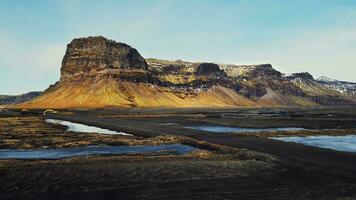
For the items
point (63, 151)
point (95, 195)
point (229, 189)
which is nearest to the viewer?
point (95, 195)

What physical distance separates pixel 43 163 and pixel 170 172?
7327mm

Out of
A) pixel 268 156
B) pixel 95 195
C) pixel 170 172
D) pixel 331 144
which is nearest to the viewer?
pixel 95 195

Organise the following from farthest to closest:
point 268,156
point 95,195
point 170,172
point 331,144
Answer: point 331,144 → point 268,156 → point 170,172 → point 95,195

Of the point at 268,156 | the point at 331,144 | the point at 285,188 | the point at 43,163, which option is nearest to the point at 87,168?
the point at 43,163

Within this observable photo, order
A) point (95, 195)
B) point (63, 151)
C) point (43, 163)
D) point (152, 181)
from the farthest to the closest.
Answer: point (63, 151) < point (43, 163) < point (152, 181) < point (95, 195)

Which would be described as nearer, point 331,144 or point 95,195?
point 95,195

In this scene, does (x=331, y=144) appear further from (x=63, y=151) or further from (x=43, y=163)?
(x=43, y=163)

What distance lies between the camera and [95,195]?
16.9 meters

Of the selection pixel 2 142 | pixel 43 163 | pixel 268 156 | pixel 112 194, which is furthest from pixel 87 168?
pixel 2 142

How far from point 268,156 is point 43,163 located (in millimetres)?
13627

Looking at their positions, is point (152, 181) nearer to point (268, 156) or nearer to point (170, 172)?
point (170, 172)

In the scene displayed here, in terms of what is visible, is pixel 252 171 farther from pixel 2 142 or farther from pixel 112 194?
pixel 2 142

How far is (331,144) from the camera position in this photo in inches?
1497

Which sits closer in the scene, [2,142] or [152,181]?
[152,181]
